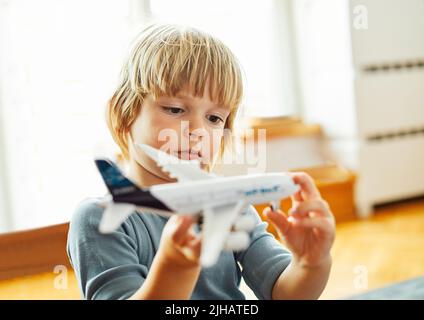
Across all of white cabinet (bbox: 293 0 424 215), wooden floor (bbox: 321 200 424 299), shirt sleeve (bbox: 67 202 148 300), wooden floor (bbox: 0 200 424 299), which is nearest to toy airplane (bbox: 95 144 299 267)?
shirt sleeve (bbox: 67 202 148 300)

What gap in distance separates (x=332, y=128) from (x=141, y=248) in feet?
5.58

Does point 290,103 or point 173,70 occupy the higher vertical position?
point 173,70

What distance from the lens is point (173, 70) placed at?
0.47 metres

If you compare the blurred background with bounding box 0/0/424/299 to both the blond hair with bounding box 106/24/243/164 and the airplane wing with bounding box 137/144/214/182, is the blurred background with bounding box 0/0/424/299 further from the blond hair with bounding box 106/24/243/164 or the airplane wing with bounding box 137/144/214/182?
the airplane wing with bounding box 137/144/214/182

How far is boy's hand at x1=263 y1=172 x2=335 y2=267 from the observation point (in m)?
0.38

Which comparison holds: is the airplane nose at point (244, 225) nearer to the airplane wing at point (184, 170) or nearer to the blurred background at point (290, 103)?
the airplane wing at point (184, 170)

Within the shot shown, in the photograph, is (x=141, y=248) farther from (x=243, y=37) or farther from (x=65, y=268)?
(x=243, y=37)

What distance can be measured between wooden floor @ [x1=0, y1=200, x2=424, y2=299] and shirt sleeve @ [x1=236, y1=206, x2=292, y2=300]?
41mm

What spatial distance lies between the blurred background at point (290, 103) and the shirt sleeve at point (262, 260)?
20.7 inches

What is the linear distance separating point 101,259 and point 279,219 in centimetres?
16

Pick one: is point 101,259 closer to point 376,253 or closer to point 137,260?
point 137,260

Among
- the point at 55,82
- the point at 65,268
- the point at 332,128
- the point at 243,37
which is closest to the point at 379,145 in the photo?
the point at 332,128

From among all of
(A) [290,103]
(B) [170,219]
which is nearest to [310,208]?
(B) [170,219]

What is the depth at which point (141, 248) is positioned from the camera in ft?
1.57
